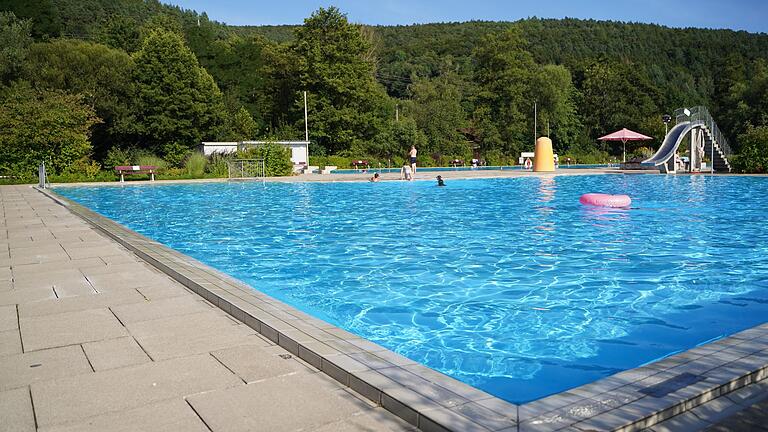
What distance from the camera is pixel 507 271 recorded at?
26.6ft

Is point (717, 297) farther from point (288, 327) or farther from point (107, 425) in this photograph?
point (107, 425)

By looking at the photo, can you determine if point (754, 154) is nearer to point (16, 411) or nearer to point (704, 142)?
point (704, 142)

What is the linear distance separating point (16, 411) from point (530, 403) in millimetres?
2734

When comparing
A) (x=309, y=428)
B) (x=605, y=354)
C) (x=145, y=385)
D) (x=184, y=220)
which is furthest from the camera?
(x=184, y=220)

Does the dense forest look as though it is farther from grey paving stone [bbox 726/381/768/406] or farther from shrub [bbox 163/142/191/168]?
grey paving stone [bbox 726/381/768/406]

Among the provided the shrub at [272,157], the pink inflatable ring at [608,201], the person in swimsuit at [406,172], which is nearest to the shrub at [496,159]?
the shrub at [272,157]

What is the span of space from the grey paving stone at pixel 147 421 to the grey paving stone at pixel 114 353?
0.81 metres

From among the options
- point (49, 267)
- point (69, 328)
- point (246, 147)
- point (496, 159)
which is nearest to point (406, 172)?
point (246, 147)

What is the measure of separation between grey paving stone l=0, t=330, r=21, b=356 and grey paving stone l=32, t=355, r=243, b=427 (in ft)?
2.71

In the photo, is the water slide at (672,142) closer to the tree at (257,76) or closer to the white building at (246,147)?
the white building at (246,147)

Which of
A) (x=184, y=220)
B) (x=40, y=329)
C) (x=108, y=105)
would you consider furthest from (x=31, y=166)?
(x=40, y=329)

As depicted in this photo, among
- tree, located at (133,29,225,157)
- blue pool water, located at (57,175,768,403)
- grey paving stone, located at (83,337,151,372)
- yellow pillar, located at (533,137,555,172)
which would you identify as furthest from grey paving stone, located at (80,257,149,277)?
tree, located at (133,29,225,157)

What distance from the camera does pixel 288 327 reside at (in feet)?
14.5

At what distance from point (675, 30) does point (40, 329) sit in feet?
315
